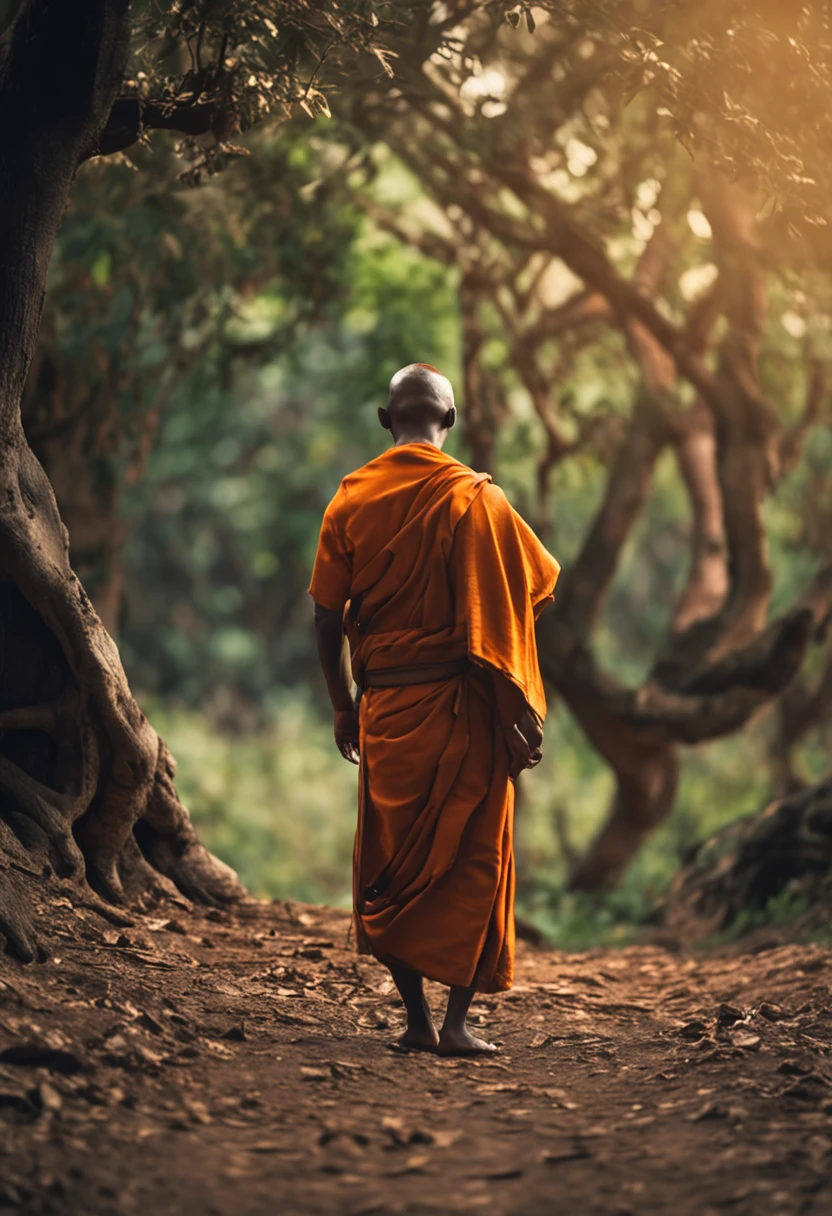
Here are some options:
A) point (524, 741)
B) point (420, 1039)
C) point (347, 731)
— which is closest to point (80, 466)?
point (347, 731)

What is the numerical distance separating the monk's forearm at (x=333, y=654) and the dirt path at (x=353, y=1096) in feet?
3.78

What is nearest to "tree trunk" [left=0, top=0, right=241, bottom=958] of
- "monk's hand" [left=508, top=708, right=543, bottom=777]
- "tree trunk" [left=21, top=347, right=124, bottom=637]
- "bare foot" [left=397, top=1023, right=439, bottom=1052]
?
"bare foot" [left=397, top=1023, right=439, bottom=1052]

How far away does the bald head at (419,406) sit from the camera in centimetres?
483

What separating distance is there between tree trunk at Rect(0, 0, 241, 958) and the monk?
1.23 m

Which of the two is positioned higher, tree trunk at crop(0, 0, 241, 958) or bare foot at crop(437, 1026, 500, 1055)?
tree trunk at crop(0, 0, 241, 958)

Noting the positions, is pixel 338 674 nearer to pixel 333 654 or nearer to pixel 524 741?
pixel 333 654

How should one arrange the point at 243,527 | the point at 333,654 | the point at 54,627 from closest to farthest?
the point at 333,654
the point at 54,627
the point at 243,527

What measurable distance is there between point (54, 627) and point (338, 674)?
1323 millimetres

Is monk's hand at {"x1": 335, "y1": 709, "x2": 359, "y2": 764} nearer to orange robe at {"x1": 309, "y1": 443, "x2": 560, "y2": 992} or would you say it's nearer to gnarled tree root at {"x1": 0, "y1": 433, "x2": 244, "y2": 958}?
orange robe at {"x1": 309, "y1": 443, "x2": 560, "y2": 992}

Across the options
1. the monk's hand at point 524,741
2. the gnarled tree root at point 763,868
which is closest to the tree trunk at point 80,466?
the gnarled tree root at point 763,868

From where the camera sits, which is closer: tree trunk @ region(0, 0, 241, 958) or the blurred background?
tree trunk @ region(0, 0, 241, 958)

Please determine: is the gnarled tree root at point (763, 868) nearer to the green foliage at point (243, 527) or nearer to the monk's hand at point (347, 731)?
the monk's hand at point (347, 731)

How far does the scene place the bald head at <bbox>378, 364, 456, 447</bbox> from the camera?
483cm

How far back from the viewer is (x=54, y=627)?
17.7 feet
